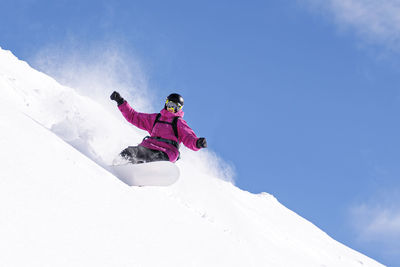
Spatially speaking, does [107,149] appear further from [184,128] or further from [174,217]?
[174,217]

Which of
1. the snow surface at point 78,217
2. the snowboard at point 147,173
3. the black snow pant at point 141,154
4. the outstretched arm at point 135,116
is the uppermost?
the outstretched arm at point 135,116

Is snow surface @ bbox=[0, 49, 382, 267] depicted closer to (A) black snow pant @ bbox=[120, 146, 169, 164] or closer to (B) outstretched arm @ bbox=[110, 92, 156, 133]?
(A) black snow pant @ bbox=[120, 146, 169, 164]

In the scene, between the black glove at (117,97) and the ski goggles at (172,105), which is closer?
the ski goggles at (172,105)

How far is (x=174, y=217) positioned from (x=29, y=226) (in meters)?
2.33

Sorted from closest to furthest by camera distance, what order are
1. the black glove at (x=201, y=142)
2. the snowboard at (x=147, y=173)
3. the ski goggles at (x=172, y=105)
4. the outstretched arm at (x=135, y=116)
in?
the snowboard at (x=147, y=173) → the black glove at (x=201, y=142) → the ski goggles at (x=172, y=105) → the outstretched arm at (x=135, y=116)

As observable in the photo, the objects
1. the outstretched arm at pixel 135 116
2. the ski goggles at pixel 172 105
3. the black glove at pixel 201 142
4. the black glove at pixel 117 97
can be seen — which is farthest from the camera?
the black glove at pixel 117 97

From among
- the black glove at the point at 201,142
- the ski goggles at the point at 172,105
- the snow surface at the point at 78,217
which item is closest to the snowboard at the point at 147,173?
the snow surface at the point at 78,217

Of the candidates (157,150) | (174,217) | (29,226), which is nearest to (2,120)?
(29,226)

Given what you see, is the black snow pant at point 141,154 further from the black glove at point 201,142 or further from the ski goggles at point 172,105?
the ski goggles at point 172,105

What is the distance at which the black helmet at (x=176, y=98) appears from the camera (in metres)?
7.17

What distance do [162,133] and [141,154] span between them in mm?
615

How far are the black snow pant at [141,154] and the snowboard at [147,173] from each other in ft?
2.04

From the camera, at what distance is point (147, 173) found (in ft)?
18.5

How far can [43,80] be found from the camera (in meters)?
12.6
